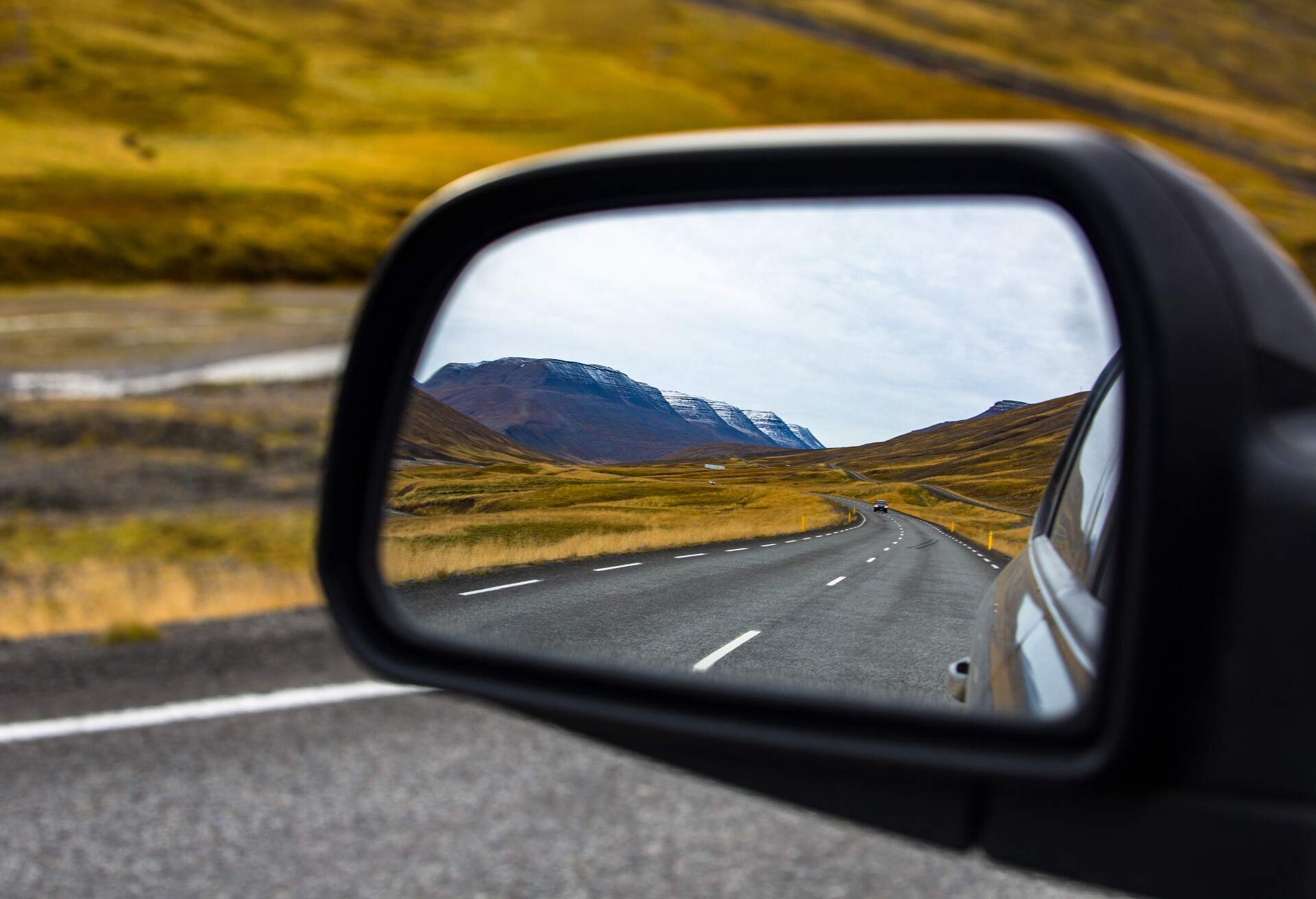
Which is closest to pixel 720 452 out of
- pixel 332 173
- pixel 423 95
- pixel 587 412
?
pixel 587 412

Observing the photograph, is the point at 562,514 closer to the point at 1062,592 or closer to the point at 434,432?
the point at 434,432

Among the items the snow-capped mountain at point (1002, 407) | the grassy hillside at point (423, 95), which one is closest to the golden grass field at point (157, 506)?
the snow-capped mountain at point (1002, 407)

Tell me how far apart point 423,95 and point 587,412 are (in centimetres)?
10802

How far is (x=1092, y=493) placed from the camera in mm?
1328

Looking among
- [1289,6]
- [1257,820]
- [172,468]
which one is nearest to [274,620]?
[1257,820]

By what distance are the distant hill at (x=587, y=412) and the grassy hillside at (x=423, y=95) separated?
23354mm

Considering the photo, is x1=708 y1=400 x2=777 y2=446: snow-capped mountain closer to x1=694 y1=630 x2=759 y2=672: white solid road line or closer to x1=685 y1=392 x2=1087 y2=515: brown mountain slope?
x1=685 y1=392 x2=1087 y2=515: brown mountain slope

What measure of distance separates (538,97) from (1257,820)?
333 ft

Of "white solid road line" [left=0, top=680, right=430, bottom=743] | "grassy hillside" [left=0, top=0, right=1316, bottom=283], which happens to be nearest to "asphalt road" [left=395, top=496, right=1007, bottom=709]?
"white solid road line" [left=0, top=680, right=430, bottom=743]

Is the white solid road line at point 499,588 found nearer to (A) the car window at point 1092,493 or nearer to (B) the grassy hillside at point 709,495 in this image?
(B) the grassy hillside at point 709,495

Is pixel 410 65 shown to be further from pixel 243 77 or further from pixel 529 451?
pixel 529 451

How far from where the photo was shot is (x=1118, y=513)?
0.95 m

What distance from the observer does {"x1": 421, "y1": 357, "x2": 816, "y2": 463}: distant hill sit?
127cm

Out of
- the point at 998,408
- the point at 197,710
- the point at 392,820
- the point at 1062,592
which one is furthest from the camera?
the point at 197,710
